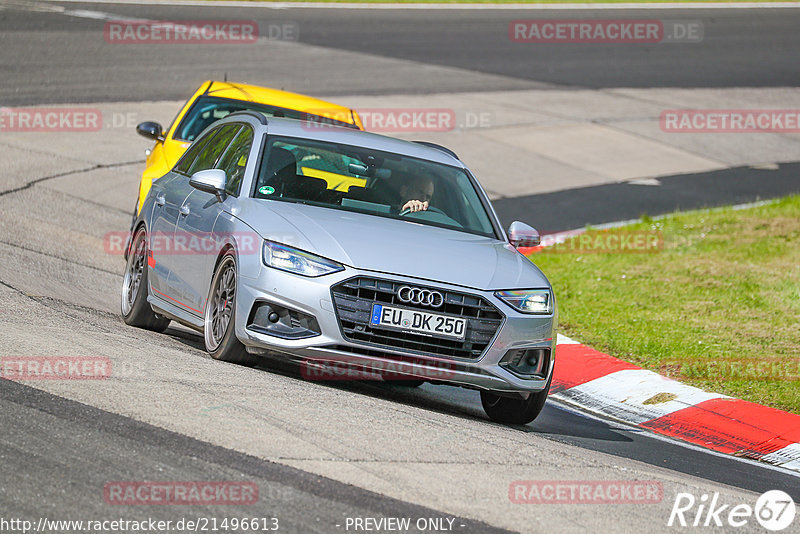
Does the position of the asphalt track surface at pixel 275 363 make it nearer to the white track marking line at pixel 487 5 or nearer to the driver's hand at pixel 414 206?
the white track marking line at pixel 487 5

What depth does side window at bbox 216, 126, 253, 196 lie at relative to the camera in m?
8.14

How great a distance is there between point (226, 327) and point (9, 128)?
1157 cm

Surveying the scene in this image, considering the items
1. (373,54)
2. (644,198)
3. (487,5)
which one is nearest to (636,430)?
(644,198)

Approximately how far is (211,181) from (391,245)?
1369 mm

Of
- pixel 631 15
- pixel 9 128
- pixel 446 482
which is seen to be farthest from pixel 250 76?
pixel 446 482

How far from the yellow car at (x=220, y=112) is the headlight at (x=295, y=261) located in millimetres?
5090
